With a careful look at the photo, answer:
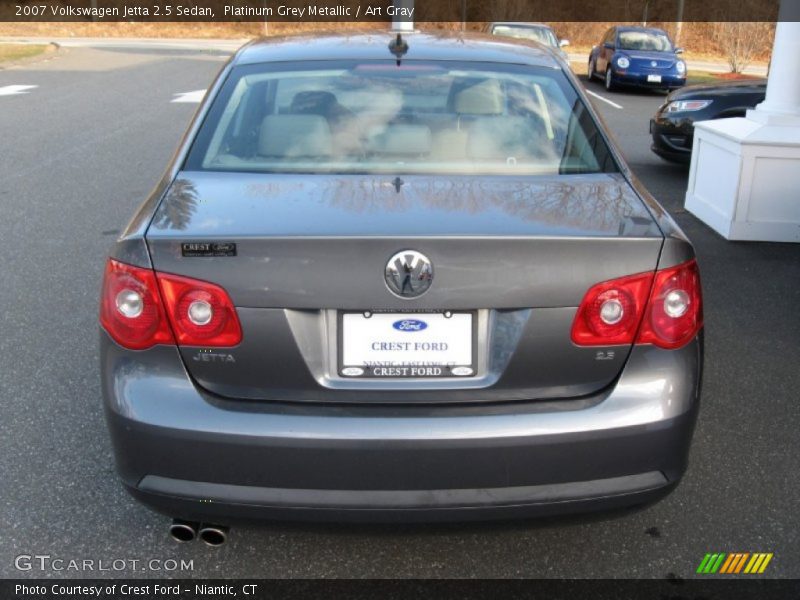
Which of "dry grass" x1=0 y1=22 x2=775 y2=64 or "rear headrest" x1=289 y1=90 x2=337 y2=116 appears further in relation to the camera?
"dry grass" x1=0 y1=22 x2=775 y2=64

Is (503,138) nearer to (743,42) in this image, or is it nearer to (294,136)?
(294,136)

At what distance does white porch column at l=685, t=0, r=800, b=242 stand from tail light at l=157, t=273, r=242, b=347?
17.3 ft

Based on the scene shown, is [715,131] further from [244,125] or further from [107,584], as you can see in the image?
[107,584]

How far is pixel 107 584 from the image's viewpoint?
2727 mm

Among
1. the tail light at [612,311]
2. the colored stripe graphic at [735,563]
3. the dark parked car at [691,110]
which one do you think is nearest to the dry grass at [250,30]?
the dark parked car at [691,110]

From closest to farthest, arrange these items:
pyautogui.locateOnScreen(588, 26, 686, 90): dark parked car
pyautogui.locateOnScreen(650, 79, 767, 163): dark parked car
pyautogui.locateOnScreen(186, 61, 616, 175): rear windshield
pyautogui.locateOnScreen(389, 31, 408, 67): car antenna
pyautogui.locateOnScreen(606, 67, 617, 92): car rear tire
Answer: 1. pyautogui.locateOnScreen(186, 61, 616, 175): rear windshield
2. pyautogui.locateOnScreen(389, 31, 408, 67): car antenna
3. pyautogui.locateOnScreen(650, 79, 767, 163): dark parked car
4. pyautogui.locateOnScreen(588, 26, 686, 90): dark parked car
5. pyautogui.locateOnScreen(606, 67, 617, 92): car rear tire

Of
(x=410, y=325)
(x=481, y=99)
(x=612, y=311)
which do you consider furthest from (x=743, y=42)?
(x=410, y=325)

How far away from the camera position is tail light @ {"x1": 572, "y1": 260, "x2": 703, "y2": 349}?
7.58 feet

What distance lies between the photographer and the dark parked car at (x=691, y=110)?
8.62 metres

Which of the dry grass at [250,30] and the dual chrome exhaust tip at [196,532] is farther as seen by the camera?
the dry grass at [250,30]

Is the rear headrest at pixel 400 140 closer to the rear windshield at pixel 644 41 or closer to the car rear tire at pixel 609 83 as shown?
the car rear tire at pixel 609 83

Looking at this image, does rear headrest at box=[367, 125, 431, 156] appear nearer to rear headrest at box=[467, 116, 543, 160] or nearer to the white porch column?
rear headrest at box=[467, 116, 543, 160]

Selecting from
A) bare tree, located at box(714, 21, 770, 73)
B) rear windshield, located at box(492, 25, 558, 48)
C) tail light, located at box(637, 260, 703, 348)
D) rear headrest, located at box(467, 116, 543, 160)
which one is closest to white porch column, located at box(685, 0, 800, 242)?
rear headrest, located at box(467, 116, 543, 160)

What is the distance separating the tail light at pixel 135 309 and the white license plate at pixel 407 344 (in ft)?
1.64
